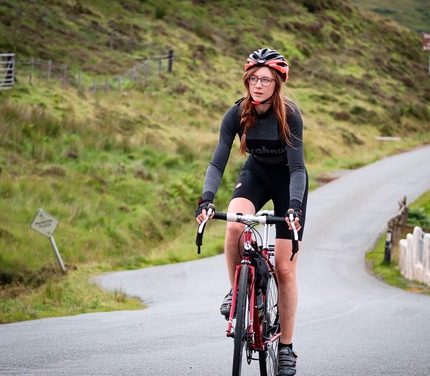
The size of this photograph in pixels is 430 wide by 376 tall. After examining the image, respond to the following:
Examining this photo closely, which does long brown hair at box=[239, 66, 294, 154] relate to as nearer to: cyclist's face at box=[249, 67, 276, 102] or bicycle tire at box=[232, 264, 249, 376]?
cyclist's face at box=[249, 67, 276, 102]

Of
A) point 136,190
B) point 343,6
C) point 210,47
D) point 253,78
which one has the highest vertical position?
point 343,6

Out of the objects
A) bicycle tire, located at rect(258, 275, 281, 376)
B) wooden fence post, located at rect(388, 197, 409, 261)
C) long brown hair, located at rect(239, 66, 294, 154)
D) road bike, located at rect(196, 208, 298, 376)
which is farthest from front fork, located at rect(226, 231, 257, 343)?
wooden fence post, located at rect(388, 197, 409, 261)

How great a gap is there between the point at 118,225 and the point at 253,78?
55.7 feet

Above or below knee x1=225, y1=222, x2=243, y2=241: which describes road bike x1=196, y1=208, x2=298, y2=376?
below

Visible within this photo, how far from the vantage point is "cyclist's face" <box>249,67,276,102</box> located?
5180 mm

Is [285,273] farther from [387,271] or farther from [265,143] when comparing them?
[387,271]

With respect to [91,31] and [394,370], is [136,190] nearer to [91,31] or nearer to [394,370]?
[394,370]

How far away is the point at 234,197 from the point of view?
5.33 meters

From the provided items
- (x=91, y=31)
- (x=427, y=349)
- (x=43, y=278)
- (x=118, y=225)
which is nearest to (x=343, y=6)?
(x=91, y=31)

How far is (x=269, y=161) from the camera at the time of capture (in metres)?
5.38

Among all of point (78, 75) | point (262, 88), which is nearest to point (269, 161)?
point (262, 88)

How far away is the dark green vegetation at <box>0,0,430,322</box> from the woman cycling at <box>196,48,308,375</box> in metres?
0.85

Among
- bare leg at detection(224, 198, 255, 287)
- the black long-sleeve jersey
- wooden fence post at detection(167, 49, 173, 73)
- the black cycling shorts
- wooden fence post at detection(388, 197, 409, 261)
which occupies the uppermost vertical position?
wooden fence post at detection(167, 49, 173, 73)

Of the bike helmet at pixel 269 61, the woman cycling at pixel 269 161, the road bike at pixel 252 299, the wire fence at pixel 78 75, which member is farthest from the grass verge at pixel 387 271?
the wire fence at pixel 78 75
